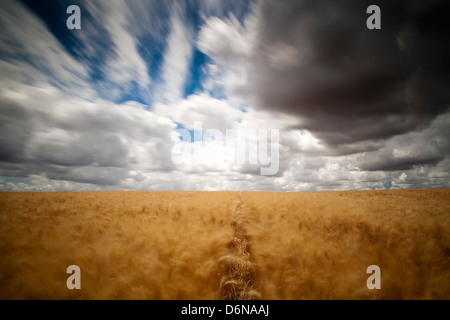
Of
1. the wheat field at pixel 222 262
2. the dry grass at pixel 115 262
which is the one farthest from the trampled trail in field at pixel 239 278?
the dry grass at pixel 115 262

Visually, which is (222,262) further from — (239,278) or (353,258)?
(353,258)

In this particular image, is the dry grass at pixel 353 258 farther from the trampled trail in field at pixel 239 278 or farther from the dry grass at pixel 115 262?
the dry grass at pixel 115 262

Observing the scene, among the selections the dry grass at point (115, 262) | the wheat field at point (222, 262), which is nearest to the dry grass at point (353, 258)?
the wheat field at point (222, 262)

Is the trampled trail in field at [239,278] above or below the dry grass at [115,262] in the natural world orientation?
below

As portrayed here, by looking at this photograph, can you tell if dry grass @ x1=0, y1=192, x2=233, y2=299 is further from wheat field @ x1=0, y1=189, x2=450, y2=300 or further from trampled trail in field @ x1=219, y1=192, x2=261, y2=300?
trampled trail in field @ x1=219, y1=192, x2=261, y2=300

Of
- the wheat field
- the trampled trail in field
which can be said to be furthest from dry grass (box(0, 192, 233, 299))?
the trampled trail in field

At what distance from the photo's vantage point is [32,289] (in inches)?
107

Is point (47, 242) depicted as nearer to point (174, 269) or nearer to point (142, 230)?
point (142, 230)

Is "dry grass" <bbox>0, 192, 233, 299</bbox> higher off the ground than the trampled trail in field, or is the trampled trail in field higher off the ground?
"dry grass" <bbox>0, 192, 233, 299</bbox>

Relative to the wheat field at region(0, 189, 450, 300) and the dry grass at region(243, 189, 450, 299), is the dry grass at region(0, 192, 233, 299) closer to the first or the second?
the wheat field at region(0, 189, 450, 300)

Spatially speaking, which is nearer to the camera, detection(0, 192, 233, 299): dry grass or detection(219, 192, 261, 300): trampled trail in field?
detection(0, 192, 233, 299): dry grass

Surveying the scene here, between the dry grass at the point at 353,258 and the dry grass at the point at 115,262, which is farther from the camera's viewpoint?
the dry grass at the point at 353,258

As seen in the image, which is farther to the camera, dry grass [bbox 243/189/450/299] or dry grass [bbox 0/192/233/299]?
dry grass [bbox 243/189/450/299]
